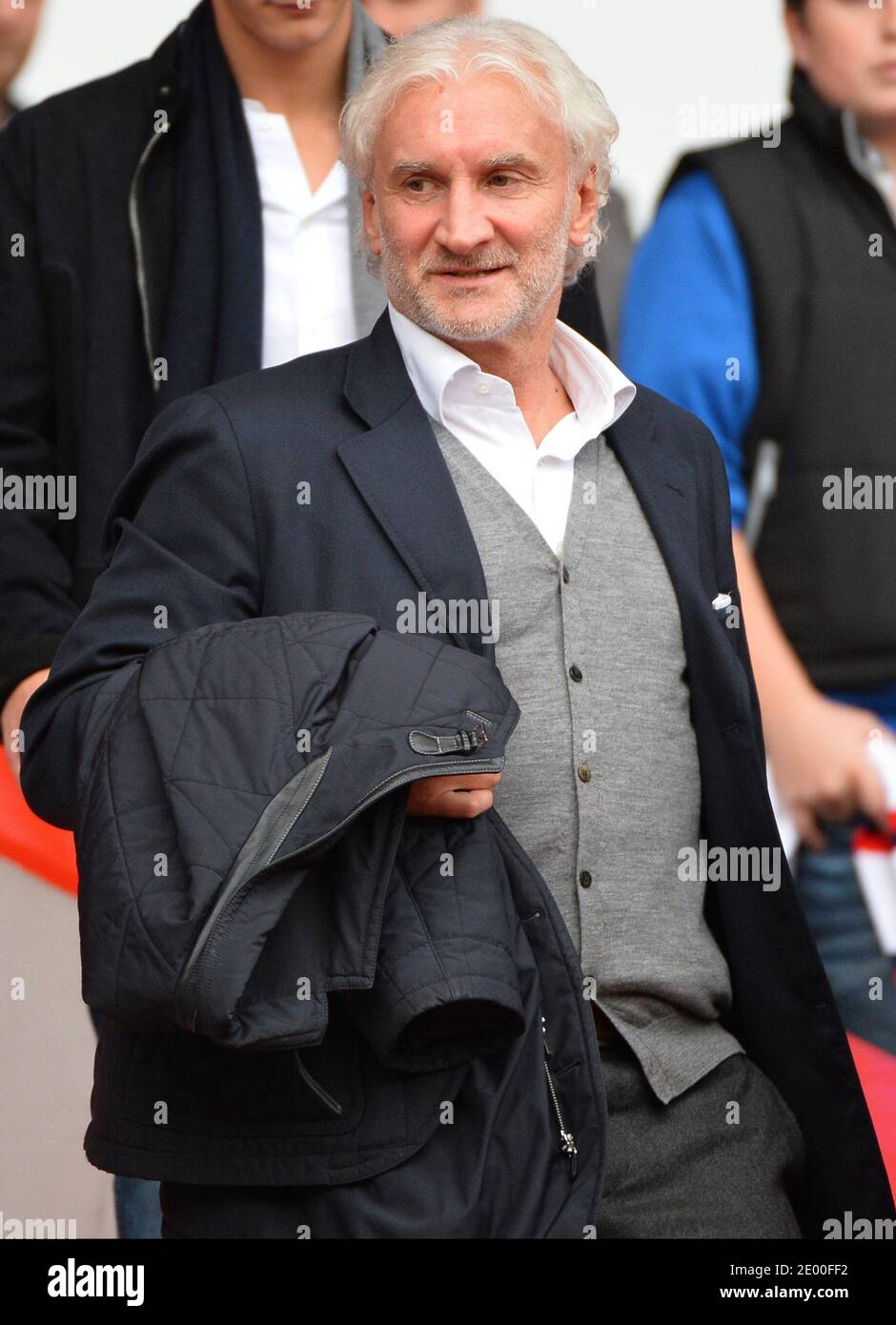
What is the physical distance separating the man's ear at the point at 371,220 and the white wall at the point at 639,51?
0.90 m

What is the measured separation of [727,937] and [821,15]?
1642mm

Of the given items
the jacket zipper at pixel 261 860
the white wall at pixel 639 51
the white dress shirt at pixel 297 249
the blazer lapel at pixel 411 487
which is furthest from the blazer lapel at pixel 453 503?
the white wall at pixel 639 51

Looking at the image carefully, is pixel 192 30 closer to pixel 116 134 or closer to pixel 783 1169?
pixel 116 134

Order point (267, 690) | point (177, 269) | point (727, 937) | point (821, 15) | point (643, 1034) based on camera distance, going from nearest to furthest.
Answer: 1. point (267, 690)
2. point (643, 1034)
3. point (727, 937)
4. point (177, 269)
5. point (821, 15)

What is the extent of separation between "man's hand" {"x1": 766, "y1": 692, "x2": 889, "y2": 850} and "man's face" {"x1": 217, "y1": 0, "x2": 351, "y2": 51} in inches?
51.1

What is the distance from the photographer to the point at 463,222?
6.96ft

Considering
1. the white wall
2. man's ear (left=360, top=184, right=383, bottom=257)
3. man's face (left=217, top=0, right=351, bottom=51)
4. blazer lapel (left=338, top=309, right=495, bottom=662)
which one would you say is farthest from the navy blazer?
the white wall

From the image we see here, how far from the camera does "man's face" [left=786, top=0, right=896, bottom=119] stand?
3.05 m

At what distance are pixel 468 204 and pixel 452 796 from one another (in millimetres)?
725

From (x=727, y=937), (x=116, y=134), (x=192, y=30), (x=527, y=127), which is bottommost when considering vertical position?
(x=727, y=937)

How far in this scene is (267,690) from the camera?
1.76 m

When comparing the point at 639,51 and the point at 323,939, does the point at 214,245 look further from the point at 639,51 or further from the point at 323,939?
the point at 323,939
